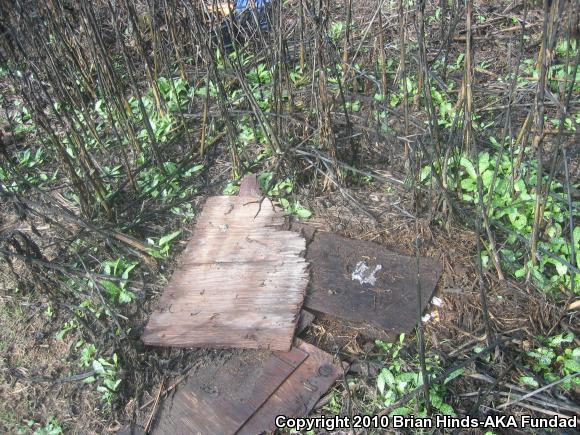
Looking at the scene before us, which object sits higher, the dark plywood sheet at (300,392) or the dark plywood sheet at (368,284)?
the dark plywood sheet at (368,284)

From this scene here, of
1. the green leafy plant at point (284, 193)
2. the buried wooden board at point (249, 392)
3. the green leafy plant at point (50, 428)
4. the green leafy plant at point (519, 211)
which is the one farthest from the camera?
the green leafy plant at point (284, 193)

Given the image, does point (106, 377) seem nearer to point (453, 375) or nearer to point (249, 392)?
point (249, 392)

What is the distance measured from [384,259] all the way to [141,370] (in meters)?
1.15

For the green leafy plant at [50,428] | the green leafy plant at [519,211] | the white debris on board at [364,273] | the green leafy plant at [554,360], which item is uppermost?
the green leafy plant at [519,211]

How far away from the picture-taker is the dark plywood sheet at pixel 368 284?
2387 mm

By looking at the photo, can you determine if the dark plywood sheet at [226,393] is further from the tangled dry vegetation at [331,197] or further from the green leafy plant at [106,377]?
the green leafy plant at [106,377]

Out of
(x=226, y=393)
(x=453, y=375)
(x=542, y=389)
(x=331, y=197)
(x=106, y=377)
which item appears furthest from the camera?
(x=331, y=197)

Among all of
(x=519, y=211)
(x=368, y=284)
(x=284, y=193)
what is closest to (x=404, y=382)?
(x=368, y=284)

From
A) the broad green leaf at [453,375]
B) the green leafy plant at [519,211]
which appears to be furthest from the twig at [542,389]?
the green leafy plant at [519,211]

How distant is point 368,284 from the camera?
8.24ft

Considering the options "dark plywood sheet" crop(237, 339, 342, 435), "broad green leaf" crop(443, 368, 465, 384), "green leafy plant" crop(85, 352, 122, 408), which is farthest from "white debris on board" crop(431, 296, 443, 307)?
"green leafy plant" crop(85, 352, 122, 408)

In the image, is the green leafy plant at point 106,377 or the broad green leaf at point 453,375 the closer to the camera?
the broad green leaf at point 453,375

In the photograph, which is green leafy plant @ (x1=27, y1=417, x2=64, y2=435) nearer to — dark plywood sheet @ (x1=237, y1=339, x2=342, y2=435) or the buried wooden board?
→ the buried wooden board

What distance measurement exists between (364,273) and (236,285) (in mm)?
573
